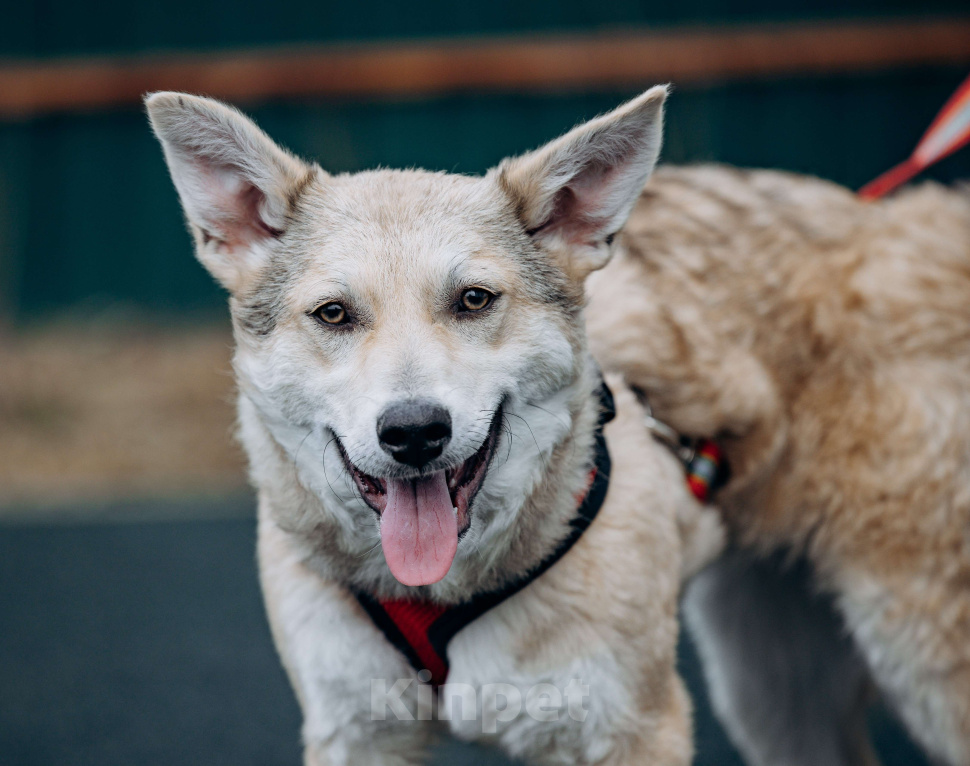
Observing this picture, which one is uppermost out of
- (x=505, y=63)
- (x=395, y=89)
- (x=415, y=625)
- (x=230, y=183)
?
(x=230, y=183)

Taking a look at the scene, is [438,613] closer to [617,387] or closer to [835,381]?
[617,387]

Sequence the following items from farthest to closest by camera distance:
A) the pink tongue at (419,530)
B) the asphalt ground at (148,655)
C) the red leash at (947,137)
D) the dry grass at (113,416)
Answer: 1. the dry grass at (113,416)
2. the asphalt ground at (148,655)
3. the red leash at (947,137)
4. the pink tongue at (419,530)

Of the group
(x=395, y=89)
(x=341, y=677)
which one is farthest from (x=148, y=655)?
(x=395, y=89)

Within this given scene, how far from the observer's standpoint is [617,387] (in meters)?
2.79

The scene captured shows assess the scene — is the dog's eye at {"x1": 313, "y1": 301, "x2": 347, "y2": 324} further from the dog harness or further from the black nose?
the dog harness

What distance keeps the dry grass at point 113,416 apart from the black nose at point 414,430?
13.9ft

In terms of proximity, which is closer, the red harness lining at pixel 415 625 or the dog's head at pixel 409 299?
the dog's head at pixel 409 299

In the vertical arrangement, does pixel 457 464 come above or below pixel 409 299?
below

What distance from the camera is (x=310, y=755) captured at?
2.50 m

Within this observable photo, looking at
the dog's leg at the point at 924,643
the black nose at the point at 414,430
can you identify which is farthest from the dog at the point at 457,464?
the dog's leg at the point at 924,643

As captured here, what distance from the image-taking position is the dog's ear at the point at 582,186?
2367 millimetres

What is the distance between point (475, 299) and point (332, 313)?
12.9 inches

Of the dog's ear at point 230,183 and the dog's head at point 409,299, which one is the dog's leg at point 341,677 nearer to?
the dog's head at point 409,299

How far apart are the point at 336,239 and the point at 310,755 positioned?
1269 millimetres
